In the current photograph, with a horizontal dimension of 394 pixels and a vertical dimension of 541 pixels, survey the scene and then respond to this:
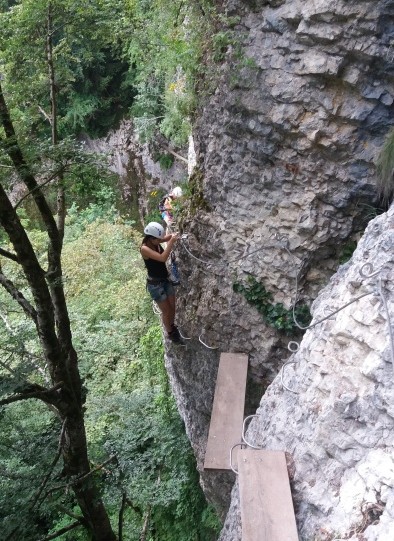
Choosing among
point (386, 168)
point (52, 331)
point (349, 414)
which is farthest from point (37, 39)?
point (349, 414)

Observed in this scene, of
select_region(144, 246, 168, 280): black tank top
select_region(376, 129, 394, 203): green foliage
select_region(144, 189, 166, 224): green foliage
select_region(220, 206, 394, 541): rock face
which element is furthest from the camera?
select_region(144, 189, 166, 224): green foliage

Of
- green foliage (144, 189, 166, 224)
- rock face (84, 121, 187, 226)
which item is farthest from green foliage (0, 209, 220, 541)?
rock face (84, 121, 187, 226)

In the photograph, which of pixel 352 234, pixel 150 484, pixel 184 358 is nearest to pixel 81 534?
pixel 150 484

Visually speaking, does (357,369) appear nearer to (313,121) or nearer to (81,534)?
(313,121)

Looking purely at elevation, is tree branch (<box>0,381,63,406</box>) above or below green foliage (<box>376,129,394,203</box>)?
below

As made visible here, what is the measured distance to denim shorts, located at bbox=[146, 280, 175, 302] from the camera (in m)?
6.00

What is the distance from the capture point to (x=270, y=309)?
5.30m

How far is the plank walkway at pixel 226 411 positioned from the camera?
444 cm

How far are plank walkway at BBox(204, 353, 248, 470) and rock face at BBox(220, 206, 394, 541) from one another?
760 mm

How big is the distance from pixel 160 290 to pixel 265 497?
3.36 m

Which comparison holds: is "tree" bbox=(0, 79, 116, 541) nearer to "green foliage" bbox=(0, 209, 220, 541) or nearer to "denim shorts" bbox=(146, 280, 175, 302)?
"green foliage" bbox=(0, 209, 220, 541)

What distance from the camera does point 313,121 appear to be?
468 cm

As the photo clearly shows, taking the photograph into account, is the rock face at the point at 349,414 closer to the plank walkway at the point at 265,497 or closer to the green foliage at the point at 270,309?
the plank walkway at the point at 265,497

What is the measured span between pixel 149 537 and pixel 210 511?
1.61m
